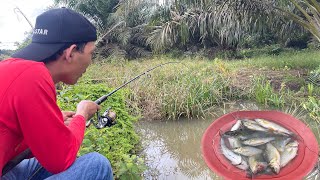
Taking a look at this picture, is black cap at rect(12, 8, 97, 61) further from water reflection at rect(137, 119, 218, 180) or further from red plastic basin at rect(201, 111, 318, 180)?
water reflection at rect(137, 119, 218, 180)

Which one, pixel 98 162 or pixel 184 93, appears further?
pixel 184 93

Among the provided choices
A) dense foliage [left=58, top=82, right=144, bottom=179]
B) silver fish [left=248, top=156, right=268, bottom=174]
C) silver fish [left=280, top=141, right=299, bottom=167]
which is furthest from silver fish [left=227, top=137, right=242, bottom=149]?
dense foliage [left=58, top=82, right=144, bottom=179]

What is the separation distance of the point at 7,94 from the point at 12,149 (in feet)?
0.95

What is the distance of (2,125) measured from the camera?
4.65ft

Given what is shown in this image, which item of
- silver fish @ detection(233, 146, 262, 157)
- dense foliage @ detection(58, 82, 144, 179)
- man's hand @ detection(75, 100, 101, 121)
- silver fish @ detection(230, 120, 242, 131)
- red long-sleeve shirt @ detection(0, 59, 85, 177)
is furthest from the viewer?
dense foliage @ detection(58, 82, 144, 179)

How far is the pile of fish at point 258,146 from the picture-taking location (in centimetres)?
190

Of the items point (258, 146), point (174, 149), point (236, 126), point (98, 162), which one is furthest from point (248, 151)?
point (174, 149)

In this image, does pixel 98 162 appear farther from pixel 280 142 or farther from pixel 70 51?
pixel 280 142

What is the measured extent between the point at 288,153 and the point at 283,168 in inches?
3.8

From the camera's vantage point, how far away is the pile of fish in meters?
1.90

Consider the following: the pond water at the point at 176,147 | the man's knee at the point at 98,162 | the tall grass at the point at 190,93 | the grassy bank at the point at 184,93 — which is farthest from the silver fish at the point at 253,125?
the tall grass at the point at 190,93

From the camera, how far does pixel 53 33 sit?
162 centimetres

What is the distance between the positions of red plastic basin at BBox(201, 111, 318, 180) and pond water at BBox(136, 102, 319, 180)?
4.87 ft

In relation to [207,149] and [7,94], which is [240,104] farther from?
[7,94]
